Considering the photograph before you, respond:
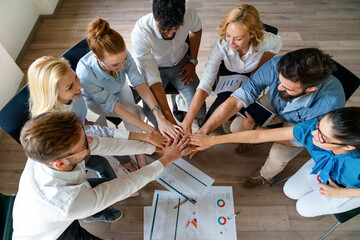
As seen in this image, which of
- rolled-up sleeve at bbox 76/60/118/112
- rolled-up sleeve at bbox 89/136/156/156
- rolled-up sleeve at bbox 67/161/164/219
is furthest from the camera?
rolled-up sleeve at bbox 76/60/118/112

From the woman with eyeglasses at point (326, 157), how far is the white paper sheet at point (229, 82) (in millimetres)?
532

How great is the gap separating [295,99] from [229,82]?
2.04 feet

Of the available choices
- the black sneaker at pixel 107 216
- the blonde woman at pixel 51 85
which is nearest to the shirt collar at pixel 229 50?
the blonde woman at pixel 51 85

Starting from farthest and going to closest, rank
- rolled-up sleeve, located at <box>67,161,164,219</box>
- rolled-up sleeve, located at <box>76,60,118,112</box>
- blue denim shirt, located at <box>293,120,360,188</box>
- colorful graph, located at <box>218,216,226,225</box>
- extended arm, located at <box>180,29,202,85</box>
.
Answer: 1. extended arm, located at <box>180,29,202,85</box>
2. colorful graph, located at <box>218,216,226,225</box>
3. rolled-up sleeve, located at <box>76,60,118,112</box>
4. blue denim shirt, located at <box>293,120,360,188</box>
5. rolled-up sleeve, located at <box>67,161,164,219</box>

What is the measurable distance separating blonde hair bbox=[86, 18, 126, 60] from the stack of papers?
3.34 ft

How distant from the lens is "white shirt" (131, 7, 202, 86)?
178cm

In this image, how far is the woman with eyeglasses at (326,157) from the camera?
1069 mm

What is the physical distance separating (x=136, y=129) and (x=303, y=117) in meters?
1.21

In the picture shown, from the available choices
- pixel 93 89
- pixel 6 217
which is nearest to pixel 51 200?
pixel 6 217

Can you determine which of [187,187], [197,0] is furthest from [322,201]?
[197,0]

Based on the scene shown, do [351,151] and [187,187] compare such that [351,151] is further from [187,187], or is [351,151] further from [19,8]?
[19,8]

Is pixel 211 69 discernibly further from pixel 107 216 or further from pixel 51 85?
pixel 107 216

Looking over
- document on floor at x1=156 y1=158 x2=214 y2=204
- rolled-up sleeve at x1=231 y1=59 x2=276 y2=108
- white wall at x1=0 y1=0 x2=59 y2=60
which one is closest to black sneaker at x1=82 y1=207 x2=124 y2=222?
document on floor at x1=156 y1=158 x2=214 y2=204

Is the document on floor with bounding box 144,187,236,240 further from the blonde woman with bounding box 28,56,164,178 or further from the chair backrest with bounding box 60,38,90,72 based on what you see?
the chair backrest with bounding box 60,38,90,72
